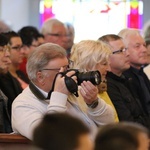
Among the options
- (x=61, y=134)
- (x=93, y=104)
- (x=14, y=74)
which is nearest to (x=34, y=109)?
(x=93, y=104)

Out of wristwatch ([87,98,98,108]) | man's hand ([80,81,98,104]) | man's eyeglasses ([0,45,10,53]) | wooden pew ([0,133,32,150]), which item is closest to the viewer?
wooden pew ([0,133,32,150])

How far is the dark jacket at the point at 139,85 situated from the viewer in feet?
18.7

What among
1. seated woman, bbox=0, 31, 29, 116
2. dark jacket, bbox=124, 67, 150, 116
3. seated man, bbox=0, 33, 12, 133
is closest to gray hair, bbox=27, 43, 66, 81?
seated man, bbox=0, 33, 12, 133

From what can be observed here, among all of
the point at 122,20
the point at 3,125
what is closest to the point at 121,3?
the point at 122,20

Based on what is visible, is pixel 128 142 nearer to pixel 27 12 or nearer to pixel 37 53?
pixel 37 53

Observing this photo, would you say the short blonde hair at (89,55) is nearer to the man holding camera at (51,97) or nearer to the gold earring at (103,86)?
the gold earring at (103,86)

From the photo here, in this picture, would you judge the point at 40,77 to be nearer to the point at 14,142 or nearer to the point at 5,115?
the point at 14,142

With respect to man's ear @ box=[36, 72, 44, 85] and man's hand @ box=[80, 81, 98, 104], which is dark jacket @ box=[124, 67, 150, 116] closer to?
man's hand @ box=[80, 81, 98, 104]

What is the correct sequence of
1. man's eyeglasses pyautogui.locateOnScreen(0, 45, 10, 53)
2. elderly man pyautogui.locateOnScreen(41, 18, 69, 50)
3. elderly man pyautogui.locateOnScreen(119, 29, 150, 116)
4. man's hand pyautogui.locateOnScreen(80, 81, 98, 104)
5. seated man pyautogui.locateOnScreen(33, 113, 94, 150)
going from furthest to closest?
1. elderly man pyautogui.locateOnScreen(41, 18, 69, 50)
2. elderly man pyautogui.locateOnScreen(119, 29, 150, 116)
3. man's eyeglasses pyautogui.locateOnScreen(0, 45, 10, 53)
4. man's hand pyautogui.locateOnScreen(80, 81, 98, 104)
5. seated man pyautogui.locateOnScreen(33, 113, 94, 150)

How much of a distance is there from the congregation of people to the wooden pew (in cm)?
4

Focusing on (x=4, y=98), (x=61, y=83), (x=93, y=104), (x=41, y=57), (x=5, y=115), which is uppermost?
(x=41, y=57)

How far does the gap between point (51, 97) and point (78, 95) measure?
0.79ft

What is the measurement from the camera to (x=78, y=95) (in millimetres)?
4062

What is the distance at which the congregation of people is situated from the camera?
201cm
